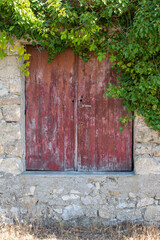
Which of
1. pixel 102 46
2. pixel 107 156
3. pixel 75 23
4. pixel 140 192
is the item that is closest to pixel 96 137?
pixel 107 156

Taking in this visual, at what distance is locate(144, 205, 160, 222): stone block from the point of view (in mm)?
3406

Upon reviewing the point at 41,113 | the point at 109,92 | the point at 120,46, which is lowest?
the point at 41,113

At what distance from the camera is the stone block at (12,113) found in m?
3.45

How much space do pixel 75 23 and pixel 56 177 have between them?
2.01 metres

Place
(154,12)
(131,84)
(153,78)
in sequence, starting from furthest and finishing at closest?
(131,84), (153,78), (154,12)

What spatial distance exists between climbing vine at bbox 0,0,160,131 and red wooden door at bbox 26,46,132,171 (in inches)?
8.1

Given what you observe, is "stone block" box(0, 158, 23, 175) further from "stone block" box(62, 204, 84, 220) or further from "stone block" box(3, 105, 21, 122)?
"stone block" box(62, 204, 84, 220)

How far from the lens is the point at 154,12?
9.37 ft

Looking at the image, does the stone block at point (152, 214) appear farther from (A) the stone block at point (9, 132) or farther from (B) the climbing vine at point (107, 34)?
(A) the stone block at point (9, 132)

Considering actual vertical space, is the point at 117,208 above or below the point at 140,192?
below

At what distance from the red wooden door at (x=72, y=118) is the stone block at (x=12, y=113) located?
0.73 ft

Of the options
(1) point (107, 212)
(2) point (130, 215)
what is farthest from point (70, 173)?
(2) point (130, 215)

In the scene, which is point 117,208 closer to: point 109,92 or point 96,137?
point 96,137

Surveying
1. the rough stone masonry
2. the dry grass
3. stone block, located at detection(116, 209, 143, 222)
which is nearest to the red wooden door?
the rough stone masonry
